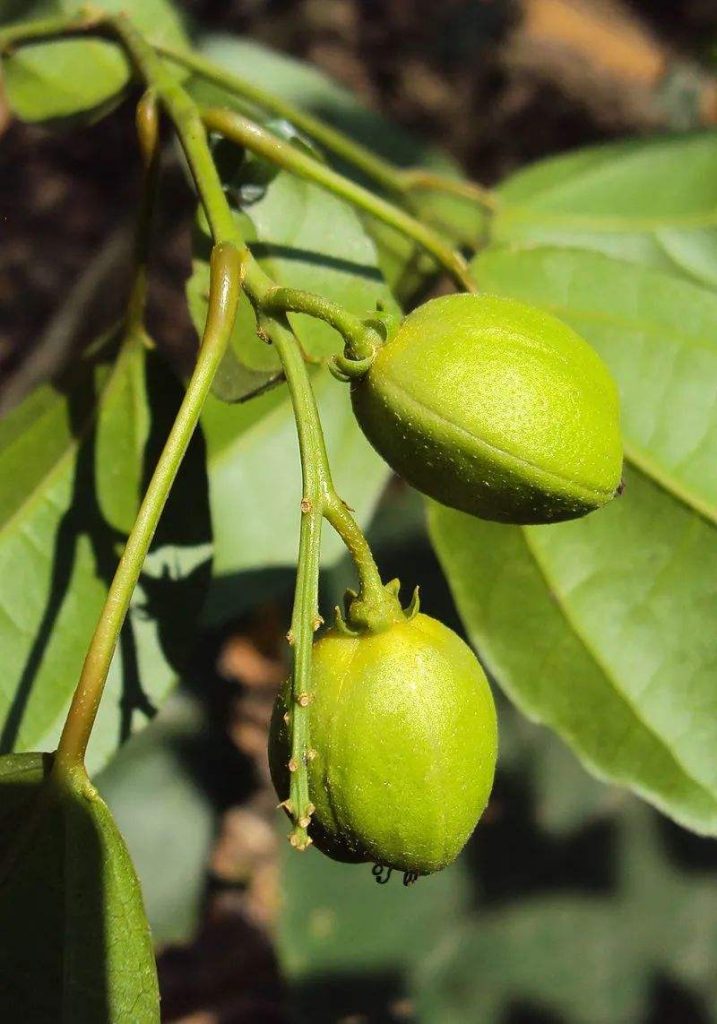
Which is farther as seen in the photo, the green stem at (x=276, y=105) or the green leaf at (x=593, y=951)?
the green leaf at (x=593, y=951)

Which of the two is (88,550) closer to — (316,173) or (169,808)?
(316,173)

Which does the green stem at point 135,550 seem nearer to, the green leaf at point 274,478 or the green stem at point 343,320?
the green stem at point 343,320

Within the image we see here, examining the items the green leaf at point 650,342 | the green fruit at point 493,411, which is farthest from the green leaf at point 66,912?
the green leaf at point 650,342

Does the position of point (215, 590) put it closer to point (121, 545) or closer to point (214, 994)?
point (121, 545)

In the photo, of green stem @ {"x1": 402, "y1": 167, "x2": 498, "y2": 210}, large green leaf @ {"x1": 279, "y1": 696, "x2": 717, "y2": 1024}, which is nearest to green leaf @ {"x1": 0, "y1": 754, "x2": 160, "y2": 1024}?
green stem @ {"x1": 402, "y1": 167, "x2": 498, "y2": 210}

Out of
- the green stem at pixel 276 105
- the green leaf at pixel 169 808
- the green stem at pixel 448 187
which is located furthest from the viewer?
the green leaf at pixel 169 808
